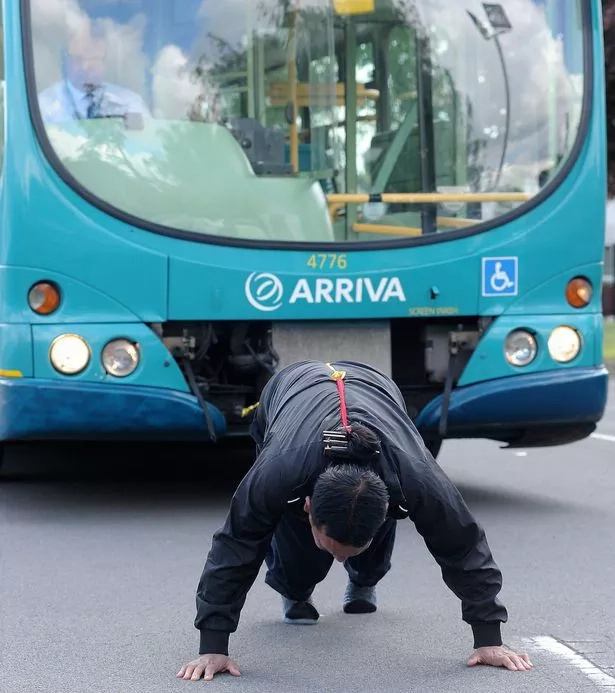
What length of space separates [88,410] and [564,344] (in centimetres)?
255

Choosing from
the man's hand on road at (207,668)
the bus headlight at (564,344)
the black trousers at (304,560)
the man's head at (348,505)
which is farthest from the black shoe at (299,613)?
the bus headlight at (564,344)

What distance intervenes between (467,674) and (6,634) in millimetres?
1745

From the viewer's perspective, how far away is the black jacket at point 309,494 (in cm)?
458

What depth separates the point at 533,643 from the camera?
216 inches

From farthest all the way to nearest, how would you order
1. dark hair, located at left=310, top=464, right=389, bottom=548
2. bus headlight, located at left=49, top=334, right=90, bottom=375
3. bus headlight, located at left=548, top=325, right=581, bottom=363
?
bus headlight, located at left=548, top=325, right=581, bottom=363 → bus headlight, located at left=49, top=334, right=90, bottom=375 → dark hair, located at left=310, top=464, right=389, bottom=548

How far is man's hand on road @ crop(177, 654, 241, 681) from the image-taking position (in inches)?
194

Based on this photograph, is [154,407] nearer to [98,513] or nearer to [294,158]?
[98,513]

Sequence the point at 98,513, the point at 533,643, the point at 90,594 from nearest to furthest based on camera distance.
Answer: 1. the point at 533,643
2. the point at 90,594
3. the point at 98,513

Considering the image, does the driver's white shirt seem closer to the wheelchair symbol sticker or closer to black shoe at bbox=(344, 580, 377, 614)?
the wheelchair symbol sticker

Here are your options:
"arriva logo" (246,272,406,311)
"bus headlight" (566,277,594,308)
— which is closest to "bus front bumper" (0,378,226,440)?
"arriva logo" (246,272,406,311)

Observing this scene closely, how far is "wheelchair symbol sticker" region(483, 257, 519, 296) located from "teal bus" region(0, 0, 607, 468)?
0.03 feet

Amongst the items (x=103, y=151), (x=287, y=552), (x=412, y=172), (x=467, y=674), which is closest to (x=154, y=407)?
(x=103, y=151)

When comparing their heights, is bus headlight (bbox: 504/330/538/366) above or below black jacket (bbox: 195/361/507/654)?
above

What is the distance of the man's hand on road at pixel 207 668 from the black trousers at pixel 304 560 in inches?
21.5
